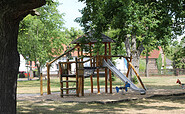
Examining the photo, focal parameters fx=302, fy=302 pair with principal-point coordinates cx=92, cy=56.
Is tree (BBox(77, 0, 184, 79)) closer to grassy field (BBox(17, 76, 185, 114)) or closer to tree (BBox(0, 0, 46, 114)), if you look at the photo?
grassy field (BBox(17, 76, 185, 114))

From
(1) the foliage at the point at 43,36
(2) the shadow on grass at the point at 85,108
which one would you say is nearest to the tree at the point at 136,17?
(2) the shadow on grass at the point at 85,108

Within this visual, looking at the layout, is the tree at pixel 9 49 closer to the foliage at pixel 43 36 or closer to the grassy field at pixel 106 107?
the grassy field at pixel 106 107

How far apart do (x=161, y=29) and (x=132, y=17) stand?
423cm

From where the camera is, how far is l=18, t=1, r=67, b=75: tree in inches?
1713

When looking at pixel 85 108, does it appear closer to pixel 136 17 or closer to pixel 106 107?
pixel 106 107

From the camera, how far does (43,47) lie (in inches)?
1866

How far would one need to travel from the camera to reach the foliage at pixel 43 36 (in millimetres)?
43500

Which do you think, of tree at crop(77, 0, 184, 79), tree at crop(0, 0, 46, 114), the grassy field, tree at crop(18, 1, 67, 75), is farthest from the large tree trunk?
tree at crop(18, 1, 67, 75)

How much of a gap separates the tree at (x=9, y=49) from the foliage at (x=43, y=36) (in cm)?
3546

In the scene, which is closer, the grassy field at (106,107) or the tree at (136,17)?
the grassy field at (106,107)

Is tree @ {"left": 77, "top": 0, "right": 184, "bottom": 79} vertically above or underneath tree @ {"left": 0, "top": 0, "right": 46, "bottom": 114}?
above

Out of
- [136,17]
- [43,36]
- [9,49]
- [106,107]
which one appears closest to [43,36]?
[43,36]

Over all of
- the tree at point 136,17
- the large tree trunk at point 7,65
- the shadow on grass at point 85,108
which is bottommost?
the shadow on grass at point 85,108

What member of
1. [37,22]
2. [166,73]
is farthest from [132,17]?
[166,73]
